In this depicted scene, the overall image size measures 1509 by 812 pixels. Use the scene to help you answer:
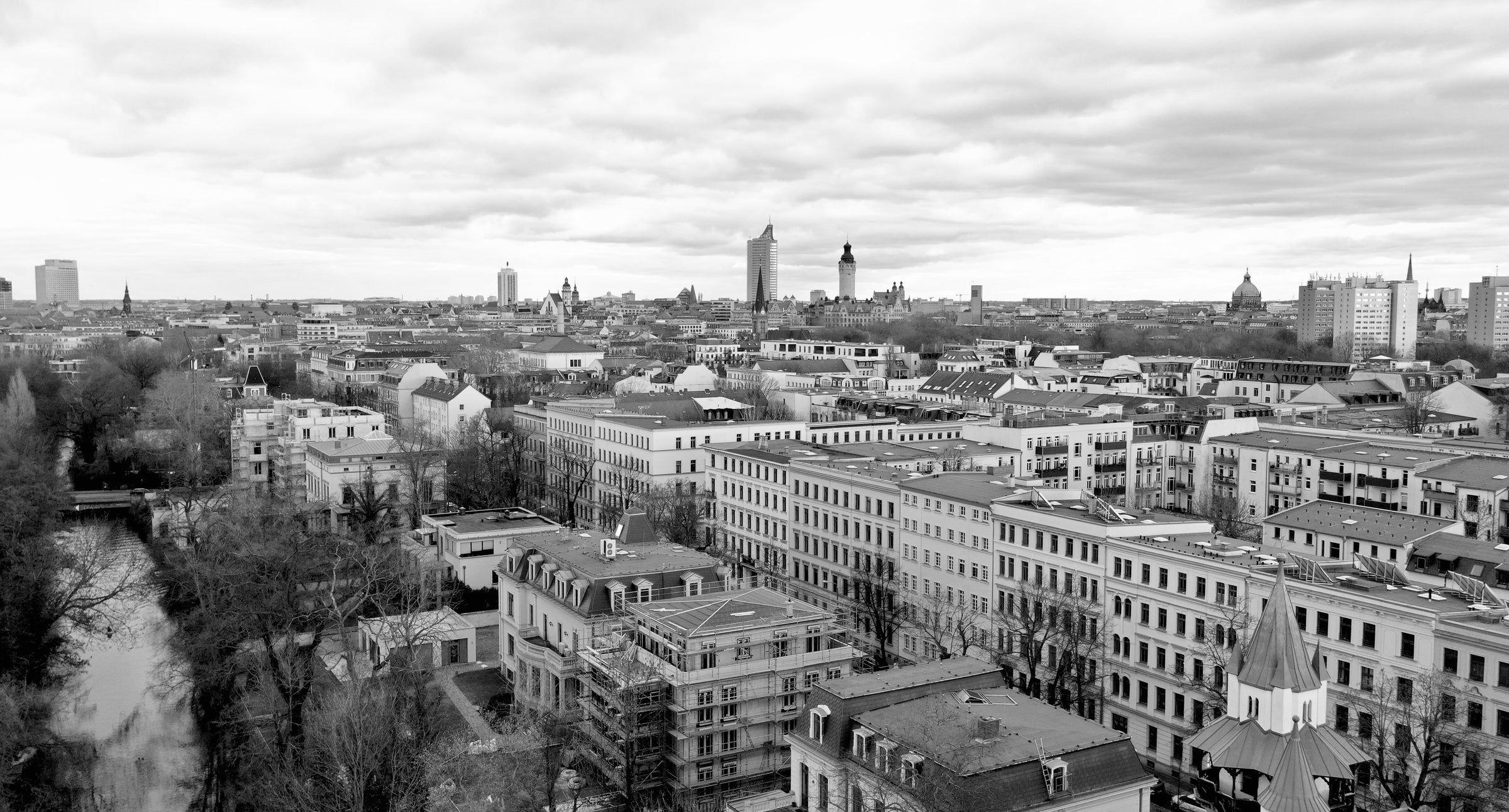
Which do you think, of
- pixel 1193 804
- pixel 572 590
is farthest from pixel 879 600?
pixel 1193 804

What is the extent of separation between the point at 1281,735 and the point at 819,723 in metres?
11.8

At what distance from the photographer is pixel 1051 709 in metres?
35.2

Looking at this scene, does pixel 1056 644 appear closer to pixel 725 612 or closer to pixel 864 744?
pixel 725 612

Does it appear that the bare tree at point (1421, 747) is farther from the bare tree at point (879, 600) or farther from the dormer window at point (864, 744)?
the bare tree at point (879, 600)

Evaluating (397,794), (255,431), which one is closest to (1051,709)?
(397,794)

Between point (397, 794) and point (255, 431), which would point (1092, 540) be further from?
point (255, 431)

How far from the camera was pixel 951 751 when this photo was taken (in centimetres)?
3047

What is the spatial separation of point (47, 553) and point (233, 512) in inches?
438

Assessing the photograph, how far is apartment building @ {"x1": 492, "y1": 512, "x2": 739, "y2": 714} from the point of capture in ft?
152

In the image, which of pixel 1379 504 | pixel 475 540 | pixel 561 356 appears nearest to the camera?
pixel 475 540

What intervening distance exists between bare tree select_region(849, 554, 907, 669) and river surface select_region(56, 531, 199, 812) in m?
28.4

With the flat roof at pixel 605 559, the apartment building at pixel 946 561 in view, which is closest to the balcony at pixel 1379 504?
the apartment building at pixel 946 561

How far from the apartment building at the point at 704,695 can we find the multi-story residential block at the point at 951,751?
4553 mm

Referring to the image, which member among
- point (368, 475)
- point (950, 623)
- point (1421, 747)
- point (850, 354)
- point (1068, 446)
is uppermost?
point (850, 354)
